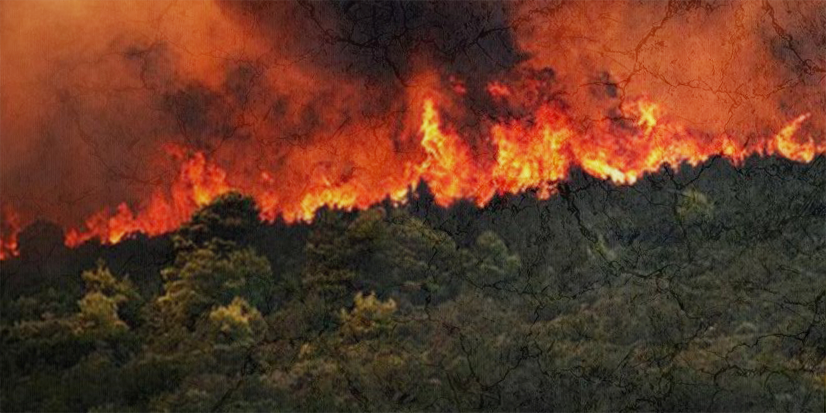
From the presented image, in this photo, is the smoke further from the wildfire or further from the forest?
the forest

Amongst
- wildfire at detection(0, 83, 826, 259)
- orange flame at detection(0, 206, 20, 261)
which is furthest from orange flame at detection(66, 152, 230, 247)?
orange flame at detection(0, 206, 20, 261)

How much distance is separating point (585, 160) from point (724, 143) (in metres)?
1.06

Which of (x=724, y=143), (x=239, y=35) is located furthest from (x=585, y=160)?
(x=239, y=35)

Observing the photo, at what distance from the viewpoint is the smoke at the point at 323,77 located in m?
9.05

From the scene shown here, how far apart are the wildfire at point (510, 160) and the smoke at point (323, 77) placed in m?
0.07

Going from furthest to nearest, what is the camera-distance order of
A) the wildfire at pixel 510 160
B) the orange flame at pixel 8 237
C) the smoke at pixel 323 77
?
the wildfire at pixel 510 160 < the smoke at pixel 323 77 < the orange flame at pixel 8 237

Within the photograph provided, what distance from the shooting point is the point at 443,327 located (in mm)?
9039

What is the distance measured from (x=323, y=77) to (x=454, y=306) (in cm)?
192

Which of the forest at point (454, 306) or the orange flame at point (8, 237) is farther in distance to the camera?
the orange flame at point (8, 237)

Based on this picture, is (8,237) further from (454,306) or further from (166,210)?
(454,306)

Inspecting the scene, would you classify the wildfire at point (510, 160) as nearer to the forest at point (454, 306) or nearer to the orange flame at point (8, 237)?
the forest at point (454, 306)

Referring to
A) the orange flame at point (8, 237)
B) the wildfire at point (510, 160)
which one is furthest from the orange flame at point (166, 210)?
the orange flame at point (8, 237)

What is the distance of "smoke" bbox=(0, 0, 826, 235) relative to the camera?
9055 millimetres

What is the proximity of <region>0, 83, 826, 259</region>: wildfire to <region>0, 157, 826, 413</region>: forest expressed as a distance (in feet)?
0.32
